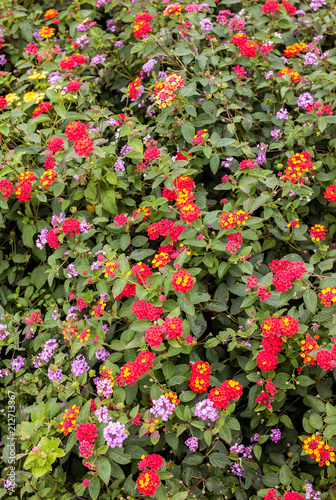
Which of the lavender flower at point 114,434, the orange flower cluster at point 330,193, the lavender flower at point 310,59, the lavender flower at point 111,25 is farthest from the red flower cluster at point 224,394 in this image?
the lavender flower at point 111,25

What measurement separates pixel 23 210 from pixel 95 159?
0.79 m

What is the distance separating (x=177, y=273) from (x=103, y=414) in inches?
29.7

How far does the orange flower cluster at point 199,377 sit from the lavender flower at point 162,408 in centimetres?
19

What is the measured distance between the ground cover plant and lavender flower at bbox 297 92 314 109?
0.01 meters

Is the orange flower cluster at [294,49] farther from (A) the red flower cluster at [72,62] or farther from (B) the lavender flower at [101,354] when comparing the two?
(B) the lavender flower at [101,354]

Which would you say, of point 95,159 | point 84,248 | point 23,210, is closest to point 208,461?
point 84,248

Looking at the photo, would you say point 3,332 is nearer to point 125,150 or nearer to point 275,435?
point 125,150

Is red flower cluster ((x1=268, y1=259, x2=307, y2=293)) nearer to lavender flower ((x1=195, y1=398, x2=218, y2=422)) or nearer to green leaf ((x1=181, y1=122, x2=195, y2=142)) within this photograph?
lavender flower ((x1=195, y1=398, x2=218, y2=422))

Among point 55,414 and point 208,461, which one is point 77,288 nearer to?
point 55,414

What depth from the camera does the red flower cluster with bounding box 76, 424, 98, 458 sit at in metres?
1.86

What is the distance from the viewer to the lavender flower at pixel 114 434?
1.83 meters

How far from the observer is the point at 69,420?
201cm

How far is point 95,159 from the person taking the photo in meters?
2.64

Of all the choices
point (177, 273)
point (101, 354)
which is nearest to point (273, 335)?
point (177, 273)
